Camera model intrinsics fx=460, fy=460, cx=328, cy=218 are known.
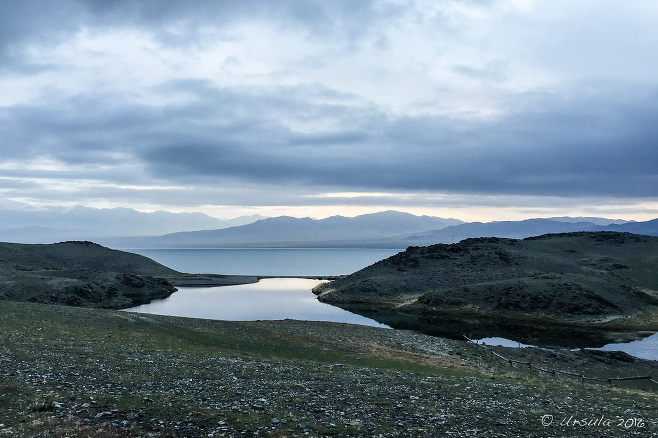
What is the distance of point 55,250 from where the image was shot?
19362cm

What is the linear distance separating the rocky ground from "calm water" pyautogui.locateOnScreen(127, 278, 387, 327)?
5064 centimetres

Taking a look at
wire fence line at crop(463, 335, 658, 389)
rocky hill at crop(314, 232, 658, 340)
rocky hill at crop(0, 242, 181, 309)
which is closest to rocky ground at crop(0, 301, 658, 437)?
wire fence line at crop(463, 335, 658, 389)

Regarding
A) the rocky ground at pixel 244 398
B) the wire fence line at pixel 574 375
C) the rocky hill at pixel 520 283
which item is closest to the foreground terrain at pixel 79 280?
the rocky hill at pixel 520 283

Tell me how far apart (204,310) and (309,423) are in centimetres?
8871

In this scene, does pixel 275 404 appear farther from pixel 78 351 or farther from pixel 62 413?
pixel 78 351

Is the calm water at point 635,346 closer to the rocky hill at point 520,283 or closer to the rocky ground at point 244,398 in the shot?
the rocky hill at point 520,283

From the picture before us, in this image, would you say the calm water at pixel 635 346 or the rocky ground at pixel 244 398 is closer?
the rocky ground at pixel 244 398

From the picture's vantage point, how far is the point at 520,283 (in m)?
114

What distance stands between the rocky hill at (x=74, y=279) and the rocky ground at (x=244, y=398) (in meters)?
59.9

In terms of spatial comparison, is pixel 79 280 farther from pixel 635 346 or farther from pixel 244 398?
pixel 635 346

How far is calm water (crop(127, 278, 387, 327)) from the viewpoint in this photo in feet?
318

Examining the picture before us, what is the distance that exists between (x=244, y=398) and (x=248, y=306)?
304 ft

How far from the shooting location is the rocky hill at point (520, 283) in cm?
10025

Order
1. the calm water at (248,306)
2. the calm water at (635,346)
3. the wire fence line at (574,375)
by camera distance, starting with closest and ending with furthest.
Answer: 1. the wire fence line at (574,375)
2. the calm water at (635,346)
3. the calm water at (248,306)
